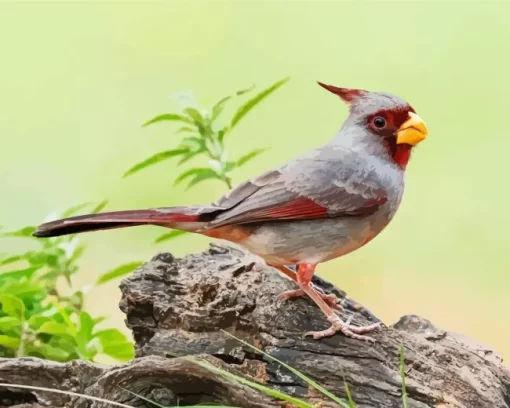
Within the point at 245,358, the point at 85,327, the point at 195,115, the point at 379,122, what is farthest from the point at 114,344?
the point at 379,122

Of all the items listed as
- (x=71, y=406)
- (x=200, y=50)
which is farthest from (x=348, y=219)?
(x=200, y=50)

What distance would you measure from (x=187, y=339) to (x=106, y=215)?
0.95ft

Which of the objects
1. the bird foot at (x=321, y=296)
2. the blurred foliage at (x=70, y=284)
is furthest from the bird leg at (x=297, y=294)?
the blurred foliage at (x=70, y=284)

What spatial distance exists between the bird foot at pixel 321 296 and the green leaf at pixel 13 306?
55 cm

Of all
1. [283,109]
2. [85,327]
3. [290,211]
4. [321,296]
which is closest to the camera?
[290,211]

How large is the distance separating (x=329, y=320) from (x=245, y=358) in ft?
0.53

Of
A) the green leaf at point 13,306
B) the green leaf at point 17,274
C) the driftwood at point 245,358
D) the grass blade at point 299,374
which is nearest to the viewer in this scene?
the grass blade at point 299,374

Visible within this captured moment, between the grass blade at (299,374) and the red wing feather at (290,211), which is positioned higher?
the red wing feather at (290,211)

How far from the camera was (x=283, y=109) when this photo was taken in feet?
6.97

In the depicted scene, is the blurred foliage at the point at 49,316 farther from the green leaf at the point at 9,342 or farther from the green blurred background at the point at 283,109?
the green blurred background at the point at 283,109

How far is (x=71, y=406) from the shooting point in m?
1.29

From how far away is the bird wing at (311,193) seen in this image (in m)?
1.29

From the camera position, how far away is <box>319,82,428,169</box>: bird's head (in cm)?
134

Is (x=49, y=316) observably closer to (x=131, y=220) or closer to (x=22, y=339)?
(x=22, y=339)
